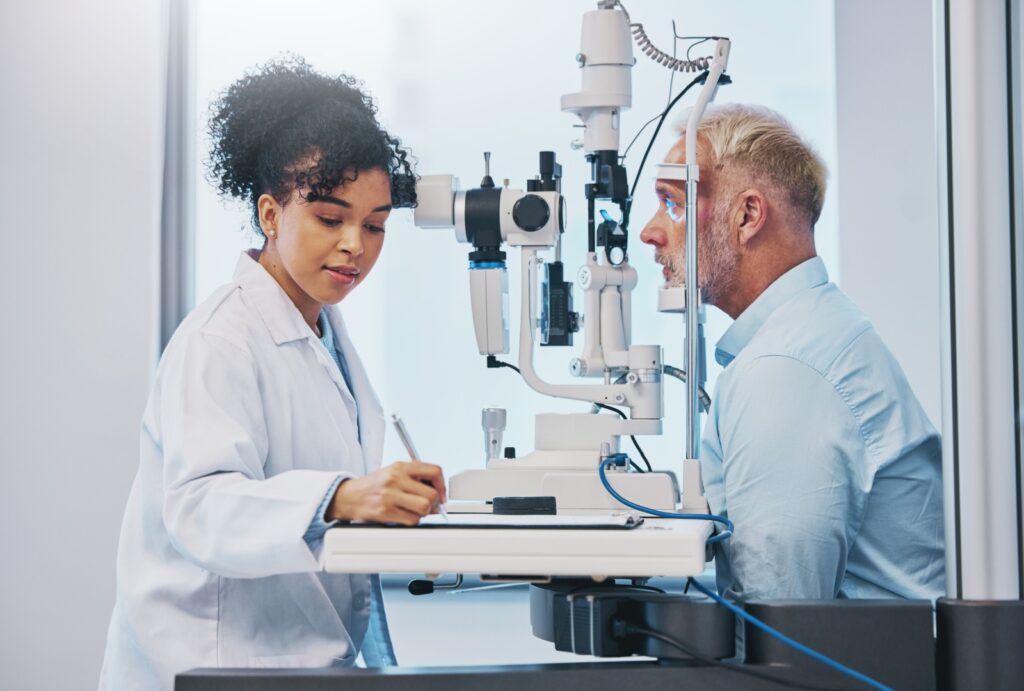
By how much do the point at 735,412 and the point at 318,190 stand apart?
1.98 ft

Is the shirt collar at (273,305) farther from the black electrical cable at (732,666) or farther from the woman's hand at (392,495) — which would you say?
the black electrical cable at (732,666)

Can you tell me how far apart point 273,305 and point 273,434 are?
0.55 ft

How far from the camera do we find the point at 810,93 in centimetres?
260

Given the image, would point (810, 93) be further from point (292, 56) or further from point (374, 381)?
point (292, 56)

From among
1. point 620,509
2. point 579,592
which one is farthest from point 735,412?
point 579,592

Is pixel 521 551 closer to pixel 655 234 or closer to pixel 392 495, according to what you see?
pixel 392 495

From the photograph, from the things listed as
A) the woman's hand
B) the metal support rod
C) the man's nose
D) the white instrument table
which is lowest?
the white instrument table

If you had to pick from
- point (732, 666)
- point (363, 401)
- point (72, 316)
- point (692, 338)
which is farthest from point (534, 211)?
point (72, 316)

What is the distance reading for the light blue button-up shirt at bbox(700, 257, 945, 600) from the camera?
1208 millimetres

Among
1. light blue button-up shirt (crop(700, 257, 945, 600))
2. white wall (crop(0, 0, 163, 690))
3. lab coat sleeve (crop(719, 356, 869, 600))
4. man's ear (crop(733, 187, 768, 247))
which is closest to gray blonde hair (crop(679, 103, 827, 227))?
man's ear (crop(733, 187, 768, 247))

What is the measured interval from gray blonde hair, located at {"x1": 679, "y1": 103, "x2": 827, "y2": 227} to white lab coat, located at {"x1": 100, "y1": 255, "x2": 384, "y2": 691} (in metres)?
0.74

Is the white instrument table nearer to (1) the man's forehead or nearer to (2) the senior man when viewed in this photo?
(2) the senior man

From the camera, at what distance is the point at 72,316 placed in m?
2.60

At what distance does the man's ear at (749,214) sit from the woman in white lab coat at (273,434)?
544 mm
